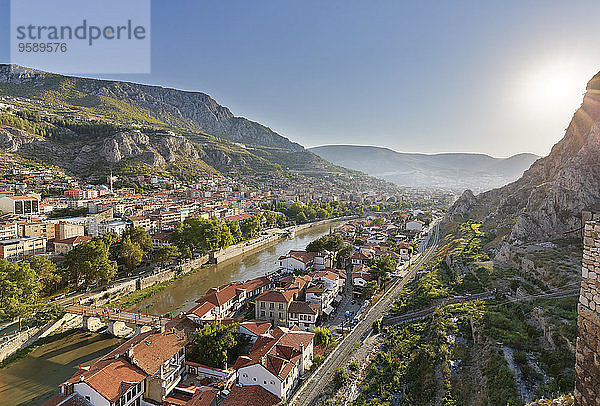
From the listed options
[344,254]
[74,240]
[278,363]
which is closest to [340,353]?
[278,363]

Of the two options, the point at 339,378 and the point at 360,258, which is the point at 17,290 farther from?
the point at 360,258

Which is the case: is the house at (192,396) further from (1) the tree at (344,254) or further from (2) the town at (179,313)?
(1) the tree at (344,254)

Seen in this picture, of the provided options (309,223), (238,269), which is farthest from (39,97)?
(238,269)

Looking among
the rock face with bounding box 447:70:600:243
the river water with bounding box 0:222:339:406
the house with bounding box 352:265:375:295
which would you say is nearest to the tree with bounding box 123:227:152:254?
the river water with bounding box 0:222:339:406

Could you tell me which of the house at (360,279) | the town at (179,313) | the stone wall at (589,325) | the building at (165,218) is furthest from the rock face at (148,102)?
the stone wall at (589,325)

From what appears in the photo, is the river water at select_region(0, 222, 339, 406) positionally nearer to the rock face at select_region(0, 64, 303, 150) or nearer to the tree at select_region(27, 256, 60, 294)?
the tree at select_region(27, 256, 60, 294)

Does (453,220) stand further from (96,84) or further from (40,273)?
(96,84)
